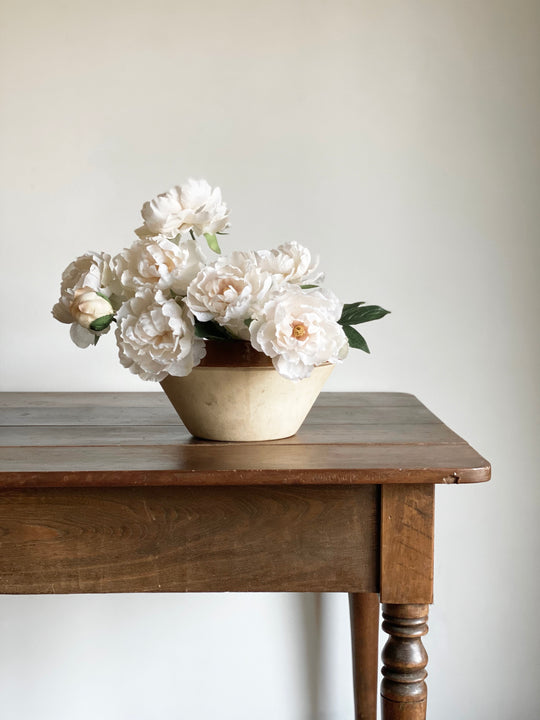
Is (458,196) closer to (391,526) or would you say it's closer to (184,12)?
(184,12)

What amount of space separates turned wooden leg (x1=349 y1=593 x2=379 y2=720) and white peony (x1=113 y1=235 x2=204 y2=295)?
0.68 meters

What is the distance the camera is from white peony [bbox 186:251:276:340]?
908 millimetres

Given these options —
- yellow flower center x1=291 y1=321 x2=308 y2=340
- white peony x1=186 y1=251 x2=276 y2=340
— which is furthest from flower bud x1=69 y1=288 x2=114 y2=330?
yellow flower center x1=291 y1=321 x2=308 y2=340

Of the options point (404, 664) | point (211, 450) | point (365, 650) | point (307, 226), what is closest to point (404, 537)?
point (404, 664)

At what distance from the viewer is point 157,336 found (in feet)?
3.04

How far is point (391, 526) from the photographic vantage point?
90 centimetres

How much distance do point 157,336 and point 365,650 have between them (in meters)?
Answer: 0.75

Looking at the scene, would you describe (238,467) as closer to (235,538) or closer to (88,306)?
(235,538)

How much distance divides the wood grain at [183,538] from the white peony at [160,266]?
23cm

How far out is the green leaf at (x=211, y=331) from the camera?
0.95m

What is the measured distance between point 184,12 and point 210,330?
75 cm

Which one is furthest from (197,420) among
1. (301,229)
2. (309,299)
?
(301,229)

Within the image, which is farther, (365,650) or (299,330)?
(365,650)

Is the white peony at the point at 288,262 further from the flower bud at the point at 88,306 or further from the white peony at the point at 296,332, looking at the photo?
the flower bud at the point at 88,306
